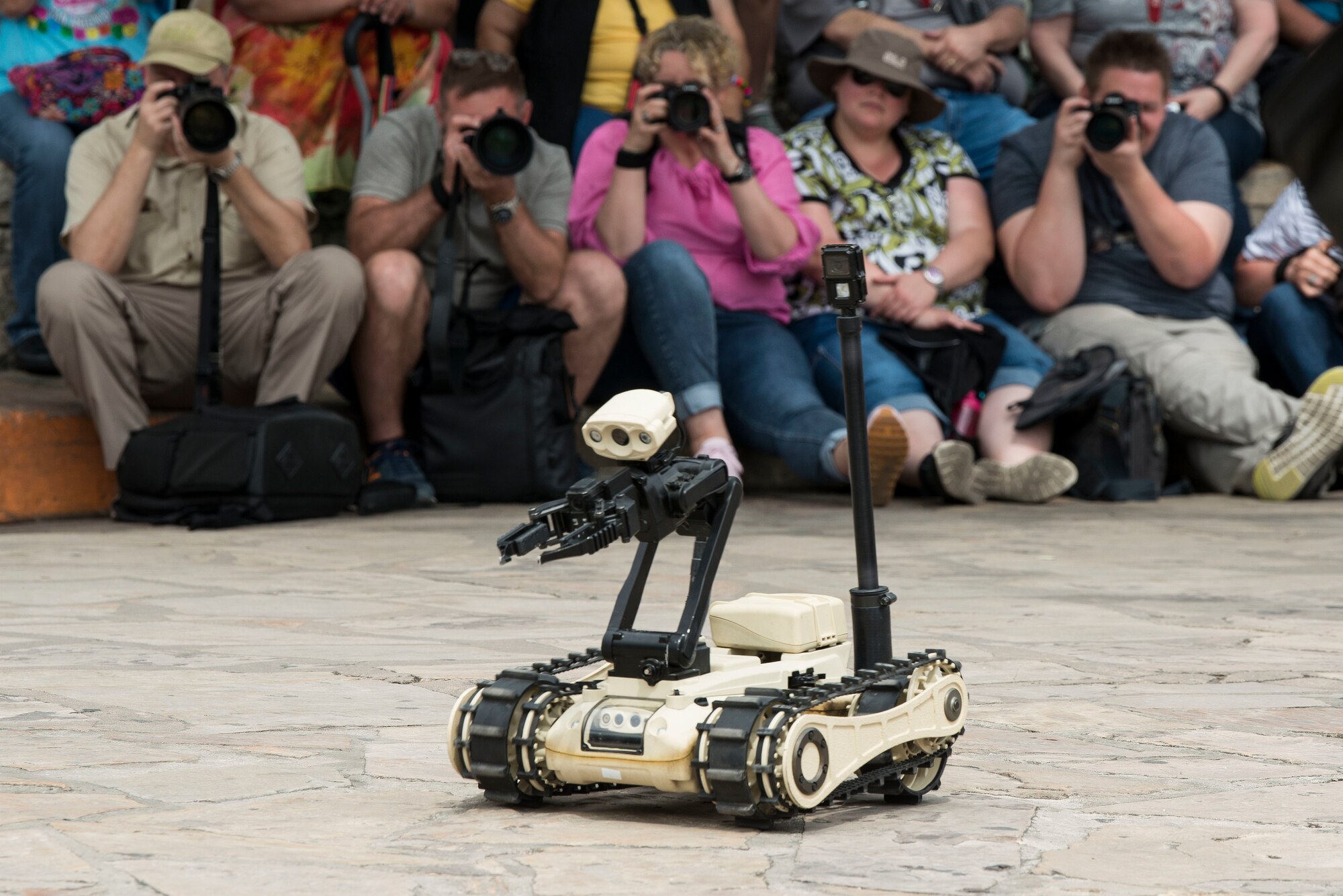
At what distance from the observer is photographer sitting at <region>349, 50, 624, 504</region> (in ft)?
16.6

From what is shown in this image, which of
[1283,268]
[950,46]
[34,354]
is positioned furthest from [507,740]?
[1283,268]

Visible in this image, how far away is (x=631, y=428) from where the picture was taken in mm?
1848

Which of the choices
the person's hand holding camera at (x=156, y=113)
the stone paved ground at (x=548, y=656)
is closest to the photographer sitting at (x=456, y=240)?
the person's hand holding camera at (x=156, y=113)

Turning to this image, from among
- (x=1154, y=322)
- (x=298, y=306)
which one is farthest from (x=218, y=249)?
(x=1154, y=322)

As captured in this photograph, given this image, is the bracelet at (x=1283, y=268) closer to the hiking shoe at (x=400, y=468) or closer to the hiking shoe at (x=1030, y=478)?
the hiking shoe at (x=1030, y=478)

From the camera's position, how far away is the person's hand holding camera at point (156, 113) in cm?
479

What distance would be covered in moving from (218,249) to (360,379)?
62 centimetres

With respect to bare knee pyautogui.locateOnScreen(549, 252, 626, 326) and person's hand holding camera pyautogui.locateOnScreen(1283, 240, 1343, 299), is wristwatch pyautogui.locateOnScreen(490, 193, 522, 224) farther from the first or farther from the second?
person's hand holding camera pyautogui.locateOnScreen(1283, 240, 1343, 299)

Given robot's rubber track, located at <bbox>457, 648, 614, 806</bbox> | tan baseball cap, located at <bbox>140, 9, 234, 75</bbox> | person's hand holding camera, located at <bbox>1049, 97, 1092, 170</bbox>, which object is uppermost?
tan baseball cap, located at <bbox>140, 9, 234, 75</bbox>

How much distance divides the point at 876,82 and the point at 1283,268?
5.26ft

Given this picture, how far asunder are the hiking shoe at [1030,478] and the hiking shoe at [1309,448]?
668mm

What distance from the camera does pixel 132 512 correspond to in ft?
15.6

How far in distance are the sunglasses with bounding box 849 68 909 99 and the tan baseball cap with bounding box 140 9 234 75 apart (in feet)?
6.69

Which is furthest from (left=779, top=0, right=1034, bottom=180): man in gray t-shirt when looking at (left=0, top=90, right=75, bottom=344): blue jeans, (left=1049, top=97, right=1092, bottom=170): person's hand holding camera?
(left=0, top=90, right=75, bottom=344): blue jeans
